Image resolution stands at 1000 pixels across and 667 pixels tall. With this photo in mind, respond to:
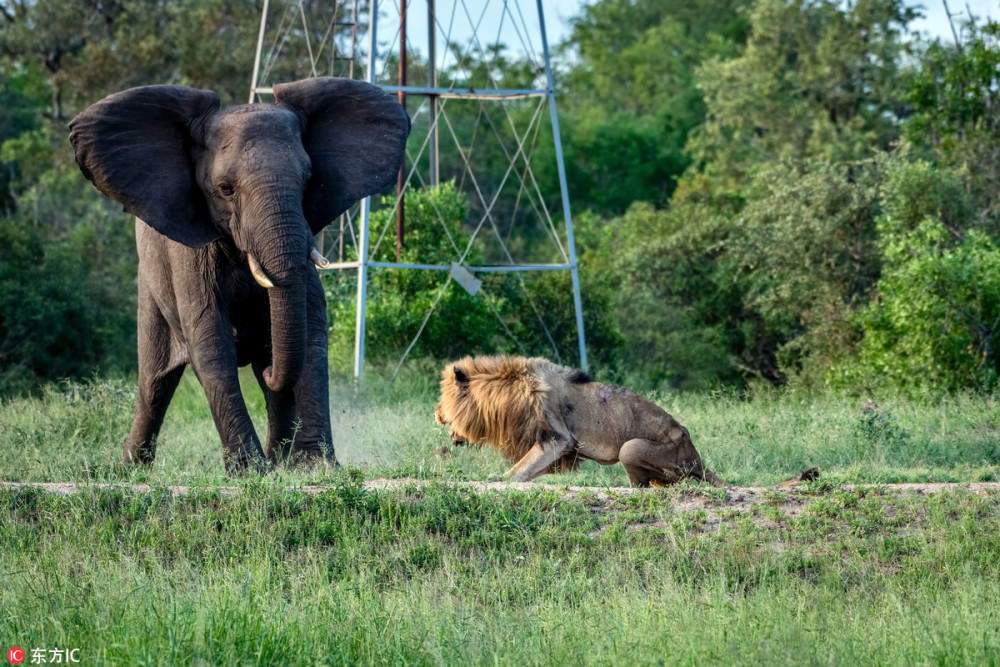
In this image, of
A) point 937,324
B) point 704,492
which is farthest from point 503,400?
point 937,324

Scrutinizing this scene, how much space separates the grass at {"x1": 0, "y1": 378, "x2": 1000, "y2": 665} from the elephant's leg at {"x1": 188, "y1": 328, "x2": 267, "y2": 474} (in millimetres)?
257

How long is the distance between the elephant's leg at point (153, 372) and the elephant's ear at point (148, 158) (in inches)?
42.8

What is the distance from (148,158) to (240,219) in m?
0.86

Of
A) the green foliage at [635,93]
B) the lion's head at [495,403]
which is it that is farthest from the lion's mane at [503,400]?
the green foliage at [635,93]

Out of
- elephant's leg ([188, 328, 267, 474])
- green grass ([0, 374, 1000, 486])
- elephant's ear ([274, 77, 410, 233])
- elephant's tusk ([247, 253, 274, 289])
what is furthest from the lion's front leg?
elephant's ear ([274, 77, 410, 233])

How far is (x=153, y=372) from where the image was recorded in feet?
31.9

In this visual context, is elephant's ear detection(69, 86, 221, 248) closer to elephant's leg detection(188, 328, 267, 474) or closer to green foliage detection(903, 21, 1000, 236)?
elephant's leg detection(188, 328, 267, 474)

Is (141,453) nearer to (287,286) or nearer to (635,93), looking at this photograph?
(287,286)

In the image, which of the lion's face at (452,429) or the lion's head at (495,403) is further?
the lion's face at (452,429)

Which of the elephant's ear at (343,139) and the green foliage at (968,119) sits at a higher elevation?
the green foliage at (968,119)

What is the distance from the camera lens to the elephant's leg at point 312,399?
9.16m

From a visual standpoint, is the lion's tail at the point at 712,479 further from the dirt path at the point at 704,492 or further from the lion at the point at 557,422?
the dirt path at the point at 704,492

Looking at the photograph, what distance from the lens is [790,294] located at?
2078cm

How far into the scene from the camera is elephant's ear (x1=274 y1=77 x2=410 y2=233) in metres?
9.55
